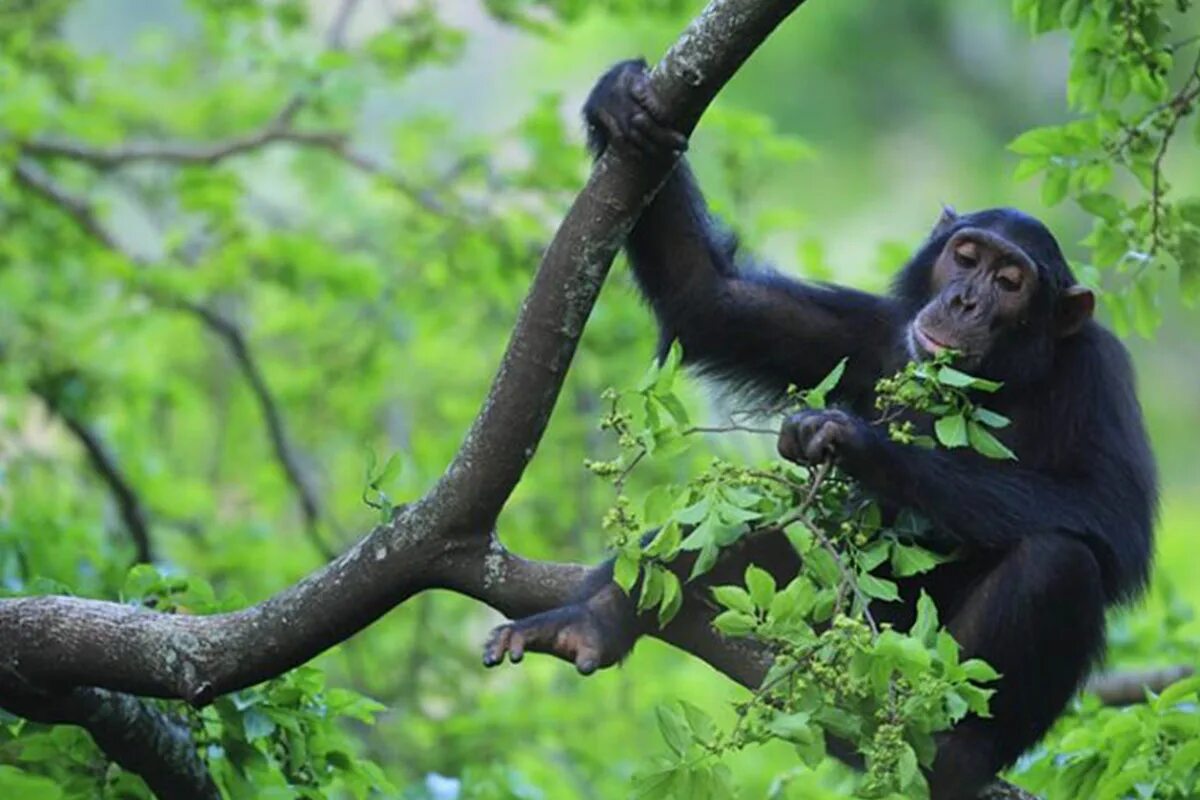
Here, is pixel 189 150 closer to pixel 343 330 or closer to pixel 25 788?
pixel 343 330

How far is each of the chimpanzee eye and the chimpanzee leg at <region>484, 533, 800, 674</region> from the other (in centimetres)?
135

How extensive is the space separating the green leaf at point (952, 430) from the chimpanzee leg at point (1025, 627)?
94cm

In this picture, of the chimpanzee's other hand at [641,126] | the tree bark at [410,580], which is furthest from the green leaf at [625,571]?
the chimpanzee's other hand at [641,126]

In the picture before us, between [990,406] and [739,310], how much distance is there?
928mm

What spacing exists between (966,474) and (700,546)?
1.50 meters

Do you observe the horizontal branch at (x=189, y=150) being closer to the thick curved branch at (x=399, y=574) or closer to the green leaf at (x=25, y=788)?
the thick curved branch at (x=399, y=574)

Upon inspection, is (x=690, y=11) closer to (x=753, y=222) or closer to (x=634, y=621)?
(x=753, y=222)

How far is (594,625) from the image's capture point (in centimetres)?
502

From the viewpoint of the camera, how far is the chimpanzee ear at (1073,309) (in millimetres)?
5898

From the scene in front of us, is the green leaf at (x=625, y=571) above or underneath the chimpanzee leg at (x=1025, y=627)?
above

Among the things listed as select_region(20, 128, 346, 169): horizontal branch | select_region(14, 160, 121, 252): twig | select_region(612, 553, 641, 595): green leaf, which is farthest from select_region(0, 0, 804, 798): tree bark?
select_region(14, 160, 121, 252): twig

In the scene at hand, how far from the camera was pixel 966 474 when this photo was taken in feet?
17.3

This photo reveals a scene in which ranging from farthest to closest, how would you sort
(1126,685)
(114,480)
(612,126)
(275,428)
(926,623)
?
(275,428)
(114,480)
(1126,685)
(612,126)
(926,623)

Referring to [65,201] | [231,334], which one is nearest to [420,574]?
[231,334]
